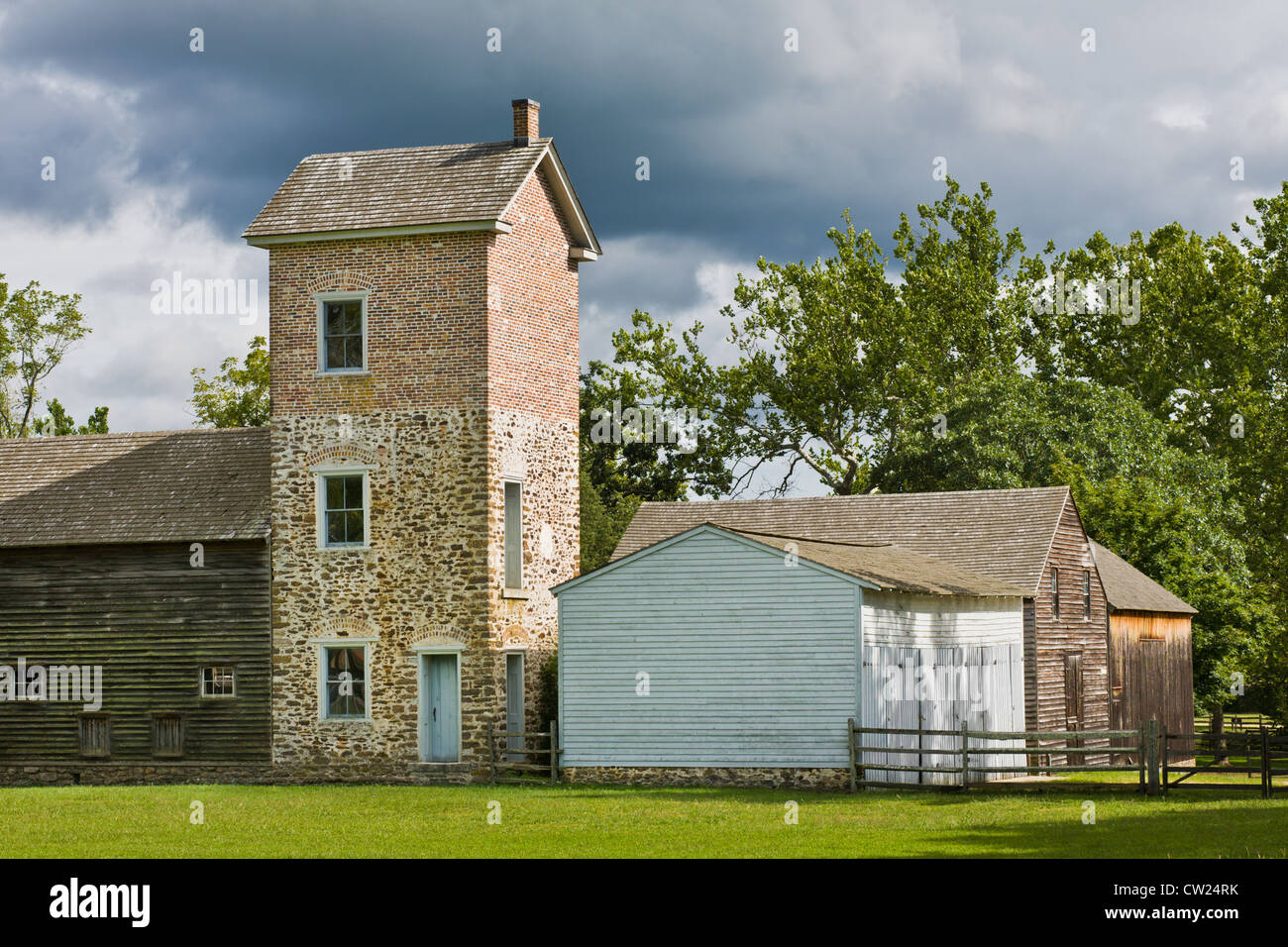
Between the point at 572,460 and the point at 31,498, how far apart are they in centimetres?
1128

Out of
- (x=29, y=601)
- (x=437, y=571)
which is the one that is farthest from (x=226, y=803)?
(x=29, y=601)

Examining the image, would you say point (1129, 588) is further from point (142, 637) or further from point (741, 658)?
point (142, 637)

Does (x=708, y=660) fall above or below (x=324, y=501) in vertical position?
below

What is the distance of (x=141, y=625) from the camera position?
34000 mm

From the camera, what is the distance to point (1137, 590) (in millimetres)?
43188

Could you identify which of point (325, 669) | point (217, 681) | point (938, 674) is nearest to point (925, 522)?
point (938, 674)

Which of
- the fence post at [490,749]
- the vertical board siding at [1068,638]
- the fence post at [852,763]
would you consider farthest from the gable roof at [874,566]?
the fence post at [490,749]

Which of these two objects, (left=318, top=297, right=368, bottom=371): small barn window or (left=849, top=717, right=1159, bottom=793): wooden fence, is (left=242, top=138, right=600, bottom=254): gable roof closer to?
(left=318, top=297, right=368, bottom=371): small barn window

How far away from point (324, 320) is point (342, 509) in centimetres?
368

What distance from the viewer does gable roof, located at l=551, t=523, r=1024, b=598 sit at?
1169 inches

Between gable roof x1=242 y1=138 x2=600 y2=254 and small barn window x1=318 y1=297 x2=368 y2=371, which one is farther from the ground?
gable roof x1=242 y1=138 x2=600 y2=254

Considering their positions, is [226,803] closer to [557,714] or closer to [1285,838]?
[557,714]

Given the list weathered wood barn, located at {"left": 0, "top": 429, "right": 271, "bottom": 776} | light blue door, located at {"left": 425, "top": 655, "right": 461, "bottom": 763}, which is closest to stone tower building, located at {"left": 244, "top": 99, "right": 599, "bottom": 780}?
light blue door, located at {"left": 425, "top": 655, "right": 461, "bottom": 763}

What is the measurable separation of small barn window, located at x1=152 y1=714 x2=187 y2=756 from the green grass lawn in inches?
119
